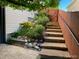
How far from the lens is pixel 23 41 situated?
22.3ft

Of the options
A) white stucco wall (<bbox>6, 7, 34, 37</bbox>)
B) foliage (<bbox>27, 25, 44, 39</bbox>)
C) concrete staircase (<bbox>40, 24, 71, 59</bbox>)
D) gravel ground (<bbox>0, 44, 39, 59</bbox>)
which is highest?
white stucco wall (<bbox>6, 7, 34, 37</bbox>)

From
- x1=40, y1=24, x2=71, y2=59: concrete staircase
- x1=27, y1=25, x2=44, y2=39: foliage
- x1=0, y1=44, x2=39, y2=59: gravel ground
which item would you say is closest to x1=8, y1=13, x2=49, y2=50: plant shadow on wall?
x1=27, y1=25, x2=44, y2=39: foliage

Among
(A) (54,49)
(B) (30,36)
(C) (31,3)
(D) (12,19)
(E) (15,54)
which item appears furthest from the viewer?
(D) (12,19)

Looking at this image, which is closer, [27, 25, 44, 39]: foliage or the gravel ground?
the gravel ground

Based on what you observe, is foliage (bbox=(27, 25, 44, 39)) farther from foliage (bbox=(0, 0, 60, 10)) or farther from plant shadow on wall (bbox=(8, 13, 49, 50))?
foliage (bbox=(0, 0, 60, 10))

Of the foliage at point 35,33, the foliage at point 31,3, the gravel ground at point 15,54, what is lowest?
the gravel ground at point 15,54

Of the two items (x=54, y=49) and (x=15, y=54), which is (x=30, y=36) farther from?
(x=54, y=49)

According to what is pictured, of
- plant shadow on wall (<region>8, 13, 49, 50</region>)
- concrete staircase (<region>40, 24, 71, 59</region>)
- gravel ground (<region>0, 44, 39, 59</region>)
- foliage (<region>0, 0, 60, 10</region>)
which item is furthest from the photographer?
plant shadow on wall (<region>8, 13, 49, 50</region>)

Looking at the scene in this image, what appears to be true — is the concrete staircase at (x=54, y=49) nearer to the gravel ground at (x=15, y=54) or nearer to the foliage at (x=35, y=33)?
the gravel ground at (x=15, y=54)

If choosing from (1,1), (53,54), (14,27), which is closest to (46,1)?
(1,1)

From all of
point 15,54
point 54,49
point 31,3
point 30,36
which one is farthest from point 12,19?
point 54,49

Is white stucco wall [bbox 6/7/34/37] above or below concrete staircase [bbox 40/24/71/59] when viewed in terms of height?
above

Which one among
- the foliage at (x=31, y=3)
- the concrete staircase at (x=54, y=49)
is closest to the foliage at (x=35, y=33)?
the concrete staircase at (x=54, y=49)

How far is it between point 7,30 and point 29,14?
3469mm
